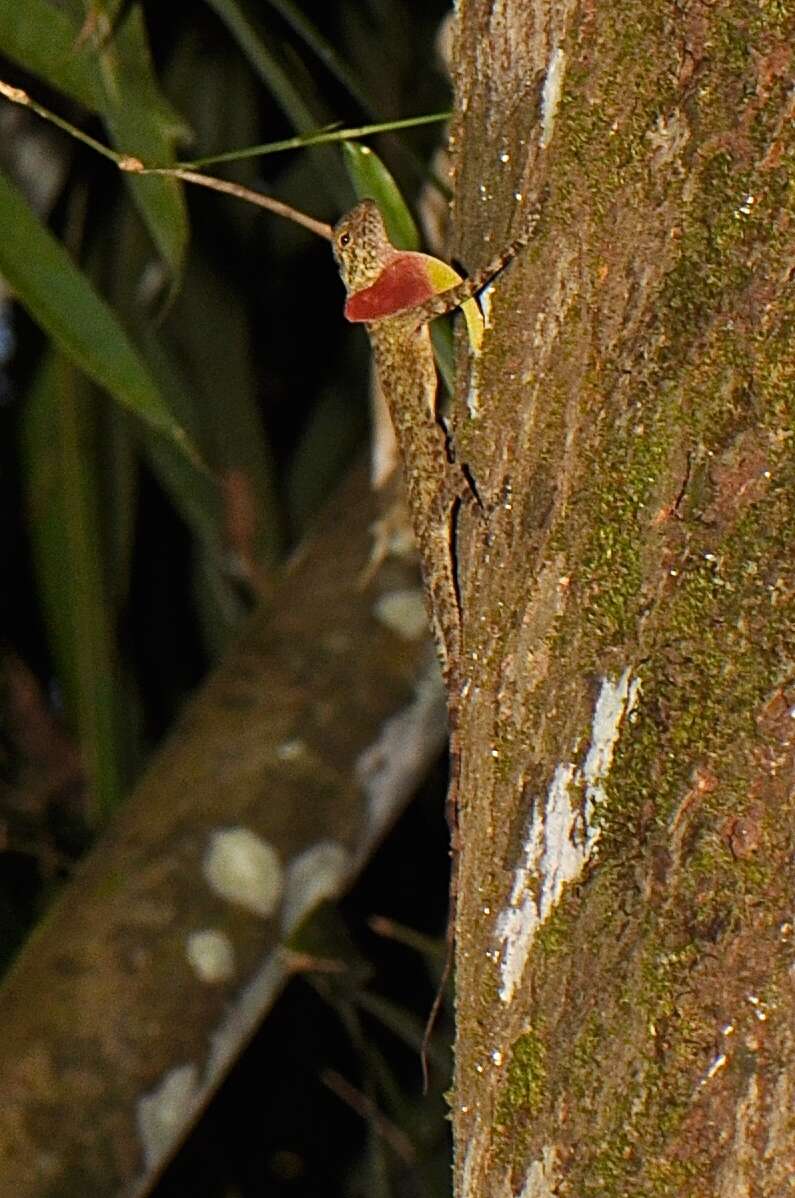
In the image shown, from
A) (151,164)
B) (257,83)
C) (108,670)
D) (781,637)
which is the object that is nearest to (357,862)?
(108,670)

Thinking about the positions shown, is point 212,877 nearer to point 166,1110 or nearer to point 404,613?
point 166,1110

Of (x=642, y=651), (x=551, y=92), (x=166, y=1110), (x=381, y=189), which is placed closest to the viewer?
(x=642, y=651)

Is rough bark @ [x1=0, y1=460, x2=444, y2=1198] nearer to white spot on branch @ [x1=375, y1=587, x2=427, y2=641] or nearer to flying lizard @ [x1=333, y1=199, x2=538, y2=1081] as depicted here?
white spot on branch @ [x1=375, y1=587, x2=427, y2=641]

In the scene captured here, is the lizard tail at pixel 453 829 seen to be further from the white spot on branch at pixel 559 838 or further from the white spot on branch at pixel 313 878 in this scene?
the white spot on branch at pixel 313 878

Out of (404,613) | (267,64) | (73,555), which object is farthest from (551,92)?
(73,555)

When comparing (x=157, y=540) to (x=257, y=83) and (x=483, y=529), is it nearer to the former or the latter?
(x=257, y=83)

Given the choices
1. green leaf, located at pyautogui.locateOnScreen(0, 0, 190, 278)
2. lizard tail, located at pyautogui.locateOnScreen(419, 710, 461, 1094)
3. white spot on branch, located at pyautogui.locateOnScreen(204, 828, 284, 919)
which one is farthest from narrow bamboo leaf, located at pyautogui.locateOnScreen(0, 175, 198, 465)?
lizard tail, located at pyautogui.locateOnScreen(419, 710, 461, 1094)

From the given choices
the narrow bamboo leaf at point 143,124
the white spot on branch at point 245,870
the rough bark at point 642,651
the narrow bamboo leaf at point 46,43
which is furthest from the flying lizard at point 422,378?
the white spot on branch at point 245,870

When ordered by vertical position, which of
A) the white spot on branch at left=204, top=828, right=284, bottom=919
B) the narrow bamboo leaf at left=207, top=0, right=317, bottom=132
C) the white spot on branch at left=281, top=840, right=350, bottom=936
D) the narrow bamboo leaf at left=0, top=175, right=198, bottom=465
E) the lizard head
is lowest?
the white spot on branch at left=204, top=828, right=284, bottom=919
